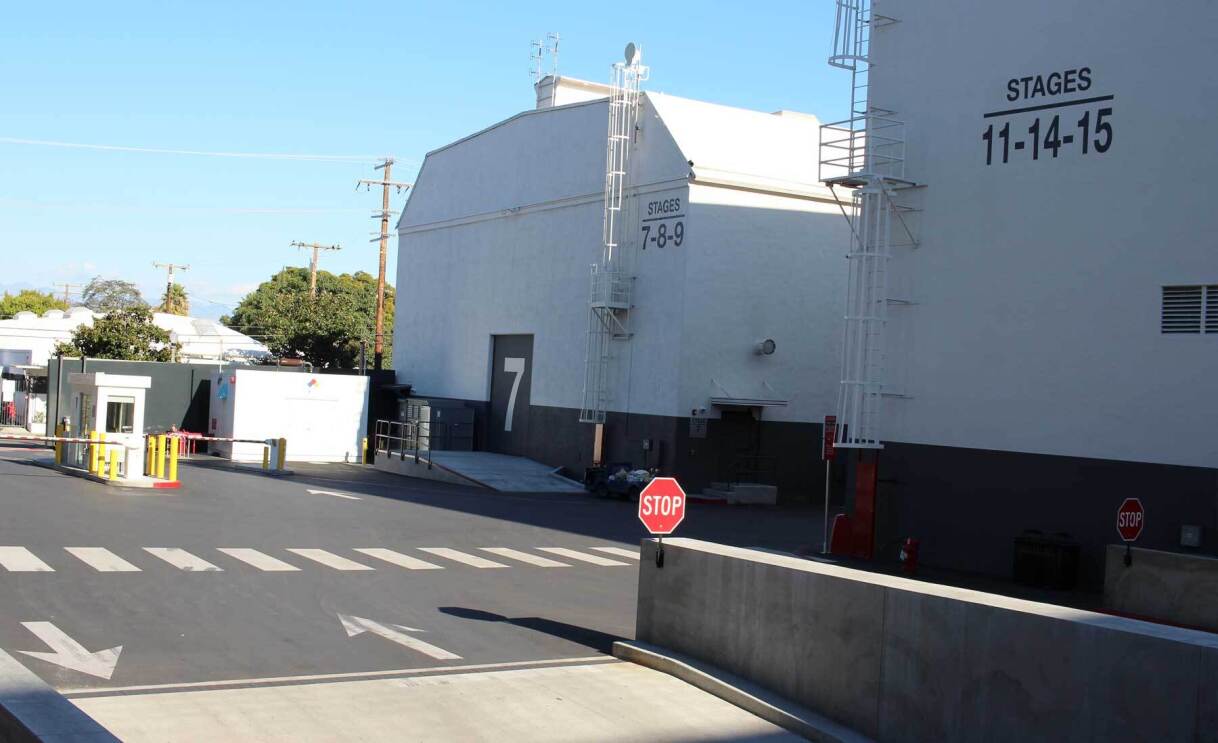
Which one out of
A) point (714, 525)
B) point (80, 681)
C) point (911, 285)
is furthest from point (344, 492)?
point (80, 681)

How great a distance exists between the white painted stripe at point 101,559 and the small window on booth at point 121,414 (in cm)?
1446

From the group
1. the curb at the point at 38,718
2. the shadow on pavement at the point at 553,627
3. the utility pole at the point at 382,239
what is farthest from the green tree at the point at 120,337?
the curb at the point at 38,718

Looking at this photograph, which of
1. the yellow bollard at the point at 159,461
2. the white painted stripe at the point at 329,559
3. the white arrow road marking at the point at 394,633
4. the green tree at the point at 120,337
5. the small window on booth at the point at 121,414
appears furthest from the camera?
the green tree at the point at 120,337

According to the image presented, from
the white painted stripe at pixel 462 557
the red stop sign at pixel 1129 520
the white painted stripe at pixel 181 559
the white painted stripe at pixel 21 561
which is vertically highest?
the red stop sign at pixel 1129 520

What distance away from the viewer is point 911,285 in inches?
954

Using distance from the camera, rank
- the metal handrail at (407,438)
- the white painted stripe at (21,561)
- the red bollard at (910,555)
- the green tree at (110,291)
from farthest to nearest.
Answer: the green tree at (110,291) < the metal handrail at (407,438) < the red bollard at (910,555) < the white painted stripe at (21,561)

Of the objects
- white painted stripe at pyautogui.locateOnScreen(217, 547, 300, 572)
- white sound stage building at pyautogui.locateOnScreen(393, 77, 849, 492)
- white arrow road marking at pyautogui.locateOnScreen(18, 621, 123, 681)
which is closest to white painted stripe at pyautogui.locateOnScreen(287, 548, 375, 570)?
white painted stripe at pyautogui.locateOnScreen(217, 547, 300, 572)

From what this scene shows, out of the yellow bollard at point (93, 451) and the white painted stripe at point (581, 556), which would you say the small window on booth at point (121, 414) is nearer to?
the yellow bollard at point (93, 451)

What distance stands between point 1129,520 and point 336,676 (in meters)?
12.1

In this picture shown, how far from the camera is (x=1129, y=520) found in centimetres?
1767

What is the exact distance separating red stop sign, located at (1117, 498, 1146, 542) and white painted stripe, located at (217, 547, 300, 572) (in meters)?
12.2

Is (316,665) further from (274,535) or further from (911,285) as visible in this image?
(911,285)

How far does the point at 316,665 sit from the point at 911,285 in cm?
1607

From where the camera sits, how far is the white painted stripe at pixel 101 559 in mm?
16547
